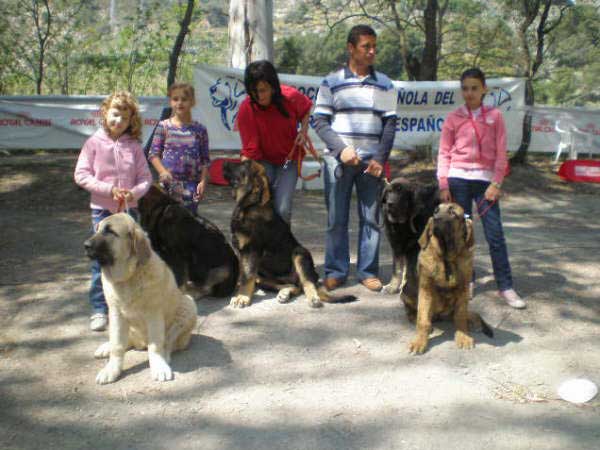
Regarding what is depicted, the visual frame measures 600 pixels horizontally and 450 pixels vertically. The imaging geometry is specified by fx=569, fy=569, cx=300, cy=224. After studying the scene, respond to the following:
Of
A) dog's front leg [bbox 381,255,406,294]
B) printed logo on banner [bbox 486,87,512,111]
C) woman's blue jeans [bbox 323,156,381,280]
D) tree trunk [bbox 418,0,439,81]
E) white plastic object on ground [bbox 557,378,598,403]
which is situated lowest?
white plastic object on ground [bbox 557,378,598,403]

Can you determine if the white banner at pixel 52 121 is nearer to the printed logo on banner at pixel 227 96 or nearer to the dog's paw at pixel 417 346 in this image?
the printed logo on banner at pixel 227 96

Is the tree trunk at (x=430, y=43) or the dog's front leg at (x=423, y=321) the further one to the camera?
the tree trunk at (x=430, y=43)

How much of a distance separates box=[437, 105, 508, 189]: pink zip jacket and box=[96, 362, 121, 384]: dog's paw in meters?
3.27

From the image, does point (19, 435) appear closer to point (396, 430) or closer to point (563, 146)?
point (396, 430)

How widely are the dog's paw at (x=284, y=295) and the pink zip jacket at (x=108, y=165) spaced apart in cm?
165

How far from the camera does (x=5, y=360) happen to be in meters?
4.27

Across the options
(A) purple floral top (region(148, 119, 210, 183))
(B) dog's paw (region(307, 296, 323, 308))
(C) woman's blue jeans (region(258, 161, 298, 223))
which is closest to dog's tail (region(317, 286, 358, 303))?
(B) dog's paw (region(307, 296, 323, 308))

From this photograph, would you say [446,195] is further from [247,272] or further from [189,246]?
[189,246]

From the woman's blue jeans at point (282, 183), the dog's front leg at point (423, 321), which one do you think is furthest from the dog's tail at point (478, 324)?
the woman's blue jeans at point (282, 183)

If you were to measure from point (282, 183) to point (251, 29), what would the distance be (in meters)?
4.23

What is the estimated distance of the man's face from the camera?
17.4ft

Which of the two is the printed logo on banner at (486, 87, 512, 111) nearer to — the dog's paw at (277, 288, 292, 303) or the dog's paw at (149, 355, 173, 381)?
the dog's paw at (277, 288, 292, 303)

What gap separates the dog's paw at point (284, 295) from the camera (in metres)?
5.42

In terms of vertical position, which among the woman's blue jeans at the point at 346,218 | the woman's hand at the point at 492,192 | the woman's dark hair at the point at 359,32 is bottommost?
the woman's blue jeans at the point at 346,218
